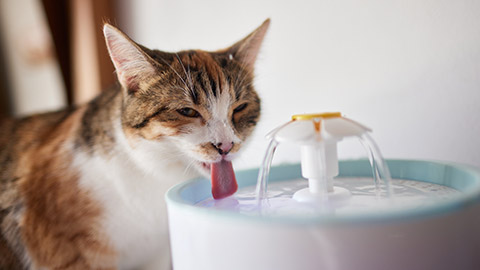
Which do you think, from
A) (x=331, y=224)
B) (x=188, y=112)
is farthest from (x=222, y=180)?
(x=331, y=224)

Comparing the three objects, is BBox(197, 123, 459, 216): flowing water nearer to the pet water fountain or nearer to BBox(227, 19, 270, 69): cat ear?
the pet water fountain

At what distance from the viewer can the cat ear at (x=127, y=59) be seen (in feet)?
2.30

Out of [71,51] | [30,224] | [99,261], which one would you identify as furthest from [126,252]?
[71,51]

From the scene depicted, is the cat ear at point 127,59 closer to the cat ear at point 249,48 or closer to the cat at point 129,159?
the cat at point 129,159

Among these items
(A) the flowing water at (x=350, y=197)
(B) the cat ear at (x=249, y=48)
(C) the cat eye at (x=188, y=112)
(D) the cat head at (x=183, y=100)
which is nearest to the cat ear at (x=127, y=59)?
(D) the cat head at (x=183, y=100)

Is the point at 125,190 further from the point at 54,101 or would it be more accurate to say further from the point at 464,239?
the point at 54,101

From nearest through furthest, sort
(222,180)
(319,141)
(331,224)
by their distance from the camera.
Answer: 1. (331,224)
2. (319,141)
3. (222,180)

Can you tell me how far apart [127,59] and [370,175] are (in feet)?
1.75

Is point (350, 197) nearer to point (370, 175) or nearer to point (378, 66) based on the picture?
point (370, 175)

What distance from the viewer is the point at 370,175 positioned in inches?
27.1

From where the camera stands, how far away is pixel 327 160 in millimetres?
539

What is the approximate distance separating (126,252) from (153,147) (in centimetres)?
→ 27

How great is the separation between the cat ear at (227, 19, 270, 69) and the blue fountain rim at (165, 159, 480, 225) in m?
0.30

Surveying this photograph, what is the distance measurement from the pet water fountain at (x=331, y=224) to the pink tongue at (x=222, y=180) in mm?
48
